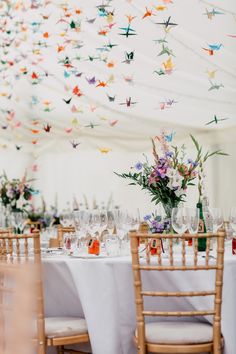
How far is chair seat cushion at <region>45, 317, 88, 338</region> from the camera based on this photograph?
3297 millimetres

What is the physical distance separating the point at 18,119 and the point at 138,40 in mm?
1944

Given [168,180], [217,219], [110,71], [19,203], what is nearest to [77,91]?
[110,71]

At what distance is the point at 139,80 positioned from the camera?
7.64 meters

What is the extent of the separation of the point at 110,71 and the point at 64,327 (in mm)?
4872

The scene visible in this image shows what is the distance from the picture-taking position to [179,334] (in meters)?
3.06

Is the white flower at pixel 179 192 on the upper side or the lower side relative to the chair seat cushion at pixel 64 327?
upper

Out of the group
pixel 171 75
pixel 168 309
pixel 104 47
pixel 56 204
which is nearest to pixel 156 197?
pixel 168 309

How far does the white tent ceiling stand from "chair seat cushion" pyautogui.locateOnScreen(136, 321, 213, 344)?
4.14 metres

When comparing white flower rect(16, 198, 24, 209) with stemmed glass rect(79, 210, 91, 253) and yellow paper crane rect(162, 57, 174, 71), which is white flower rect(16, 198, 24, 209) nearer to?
stemmed glass rect(79, 210, 91, 253)

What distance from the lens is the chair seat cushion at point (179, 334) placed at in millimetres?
3039

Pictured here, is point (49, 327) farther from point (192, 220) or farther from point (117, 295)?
point (192, 220)

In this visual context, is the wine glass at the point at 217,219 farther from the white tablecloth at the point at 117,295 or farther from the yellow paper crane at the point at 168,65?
the yellow paper crane at the point at 168,65

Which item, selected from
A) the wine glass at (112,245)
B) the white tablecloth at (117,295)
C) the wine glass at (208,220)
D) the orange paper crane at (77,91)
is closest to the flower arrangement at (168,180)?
the wine glass at (208,220)

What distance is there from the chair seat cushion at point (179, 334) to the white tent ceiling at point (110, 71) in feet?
13.6
